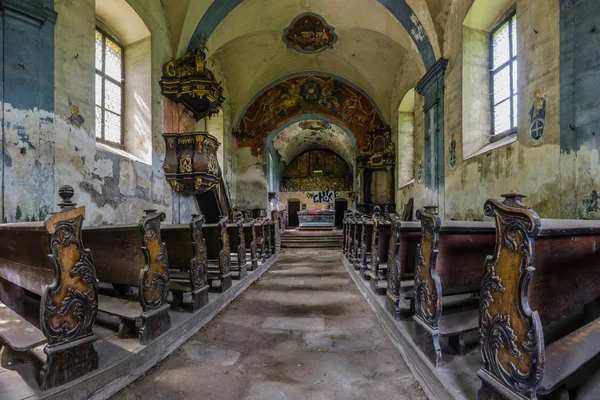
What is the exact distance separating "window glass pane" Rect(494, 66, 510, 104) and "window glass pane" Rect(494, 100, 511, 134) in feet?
0.43

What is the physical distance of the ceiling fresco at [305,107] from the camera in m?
13.8

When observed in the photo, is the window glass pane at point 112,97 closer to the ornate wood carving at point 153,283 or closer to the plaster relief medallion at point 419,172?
the ornate wood carving at point 153,283

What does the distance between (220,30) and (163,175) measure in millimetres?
4854

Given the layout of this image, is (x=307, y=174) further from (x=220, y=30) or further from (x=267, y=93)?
(x=220, y=30)

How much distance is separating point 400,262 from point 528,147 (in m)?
2.97

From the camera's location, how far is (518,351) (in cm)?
149

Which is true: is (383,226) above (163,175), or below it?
below

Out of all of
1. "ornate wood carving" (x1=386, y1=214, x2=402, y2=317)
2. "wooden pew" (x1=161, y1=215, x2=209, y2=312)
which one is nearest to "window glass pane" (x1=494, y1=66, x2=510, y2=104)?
"ornate wood carving" (x1=386, y1=214, x2=402, y2=317)

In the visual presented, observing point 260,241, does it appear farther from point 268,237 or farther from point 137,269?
point 137,269

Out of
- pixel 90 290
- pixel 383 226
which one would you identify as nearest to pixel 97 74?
pixel 90 290

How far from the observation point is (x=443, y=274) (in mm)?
2459

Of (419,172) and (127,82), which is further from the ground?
(127,82)

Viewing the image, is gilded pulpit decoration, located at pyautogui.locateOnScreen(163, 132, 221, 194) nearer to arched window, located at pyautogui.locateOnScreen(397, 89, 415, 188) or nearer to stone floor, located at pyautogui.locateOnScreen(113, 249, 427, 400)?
stone floor, located at pyautogui.locateOnScreen(113, 249, 427, 400)

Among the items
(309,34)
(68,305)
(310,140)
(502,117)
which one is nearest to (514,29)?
(502,117)
